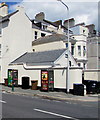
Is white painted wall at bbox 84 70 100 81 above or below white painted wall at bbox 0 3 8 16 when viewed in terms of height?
below

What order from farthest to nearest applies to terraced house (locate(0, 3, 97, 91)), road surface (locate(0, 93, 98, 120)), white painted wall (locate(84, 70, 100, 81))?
white painted wall (locate(84, 70, 100, 81))
terraced house (locate(0, 3, 97, 91))
road surface (locate(0, 93, 98, 120))

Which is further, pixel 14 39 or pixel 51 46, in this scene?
pixel 51 46

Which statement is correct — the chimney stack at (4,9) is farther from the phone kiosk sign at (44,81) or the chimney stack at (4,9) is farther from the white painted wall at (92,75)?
the phone kiosk sign at (44,81)

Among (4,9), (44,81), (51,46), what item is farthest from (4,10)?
(44,81)

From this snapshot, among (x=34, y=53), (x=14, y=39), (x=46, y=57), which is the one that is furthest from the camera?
(x=14, y=39)

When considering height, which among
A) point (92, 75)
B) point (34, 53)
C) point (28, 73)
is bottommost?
point (92, 75)

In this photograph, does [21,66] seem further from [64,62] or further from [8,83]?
[64,62]

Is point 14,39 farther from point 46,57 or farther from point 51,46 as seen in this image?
point 46,57

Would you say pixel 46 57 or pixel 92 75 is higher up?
pixel 46 57

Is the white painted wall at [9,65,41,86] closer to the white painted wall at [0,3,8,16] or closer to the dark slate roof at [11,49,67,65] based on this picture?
the dark slate roof at [11,49,67,65]

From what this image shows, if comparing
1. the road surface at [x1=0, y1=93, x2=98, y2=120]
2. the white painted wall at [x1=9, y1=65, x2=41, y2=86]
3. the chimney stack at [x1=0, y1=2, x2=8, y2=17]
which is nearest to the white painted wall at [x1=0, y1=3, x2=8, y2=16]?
the chimney stack at [x1=0, y1=2, x2=8, y2=17]

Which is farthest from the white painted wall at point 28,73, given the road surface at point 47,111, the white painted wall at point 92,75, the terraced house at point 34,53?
the road surface at point 47,111

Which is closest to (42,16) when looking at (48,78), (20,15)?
(20,15)

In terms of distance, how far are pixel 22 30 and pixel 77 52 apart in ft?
35.1
